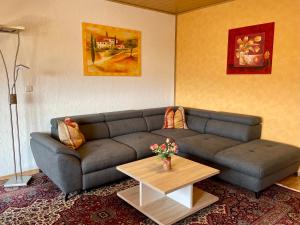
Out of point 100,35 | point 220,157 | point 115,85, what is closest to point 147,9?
point 100,35

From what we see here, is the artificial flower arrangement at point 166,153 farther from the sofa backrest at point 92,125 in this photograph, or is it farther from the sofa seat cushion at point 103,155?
the sofa backrest at point 92,125

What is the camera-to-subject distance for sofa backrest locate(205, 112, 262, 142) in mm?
3457

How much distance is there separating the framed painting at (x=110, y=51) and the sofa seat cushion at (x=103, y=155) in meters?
1.18

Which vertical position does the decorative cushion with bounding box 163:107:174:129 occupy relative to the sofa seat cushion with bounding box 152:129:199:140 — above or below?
above

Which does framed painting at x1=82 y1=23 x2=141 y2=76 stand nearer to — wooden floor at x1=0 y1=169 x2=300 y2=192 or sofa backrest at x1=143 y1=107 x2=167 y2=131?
sofa backrest at x1=143 y1=107 x2=167 y2=131

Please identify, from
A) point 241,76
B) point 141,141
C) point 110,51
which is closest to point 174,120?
point 141,141

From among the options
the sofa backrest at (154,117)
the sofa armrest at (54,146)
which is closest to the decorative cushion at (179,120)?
the sofa backrest at (154,117)

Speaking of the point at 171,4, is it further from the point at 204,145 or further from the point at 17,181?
Result: the point at 17,181

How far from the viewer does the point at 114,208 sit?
249cm

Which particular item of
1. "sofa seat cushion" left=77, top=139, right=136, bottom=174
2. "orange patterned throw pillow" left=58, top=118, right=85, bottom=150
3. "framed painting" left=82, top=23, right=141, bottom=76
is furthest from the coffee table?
"framed painting" left=82, top=23, right=141, bottom=76

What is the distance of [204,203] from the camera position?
2422 mm

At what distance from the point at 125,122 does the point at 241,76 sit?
1953 millimetres

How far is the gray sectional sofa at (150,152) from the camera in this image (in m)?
2.65

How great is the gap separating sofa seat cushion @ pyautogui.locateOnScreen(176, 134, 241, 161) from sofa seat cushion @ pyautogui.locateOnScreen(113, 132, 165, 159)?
0.35m
